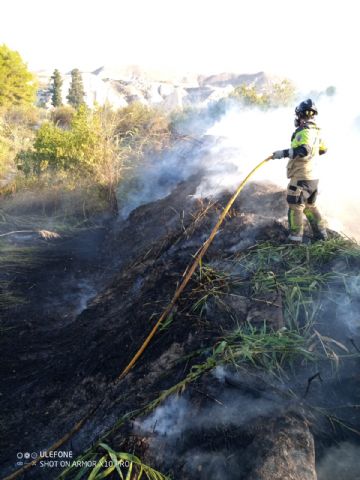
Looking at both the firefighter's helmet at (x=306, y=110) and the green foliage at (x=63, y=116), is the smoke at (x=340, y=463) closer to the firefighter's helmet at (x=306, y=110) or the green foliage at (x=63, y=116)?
the firefighter's helmet at (x=306, y=110)

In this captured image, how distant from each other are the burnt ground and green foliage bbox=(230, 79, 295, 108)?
20.6ft

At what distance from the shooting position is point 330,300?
10.1 ft

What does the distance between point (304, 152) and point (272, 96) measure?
8050 mm

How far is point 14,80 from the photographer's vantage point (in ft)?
68.7

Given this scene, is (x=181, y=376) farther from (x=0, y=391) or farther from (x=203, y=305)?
(x=0, y=391)

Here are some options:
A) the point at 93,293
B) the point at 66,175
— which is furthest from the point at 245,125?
the point at 93,293

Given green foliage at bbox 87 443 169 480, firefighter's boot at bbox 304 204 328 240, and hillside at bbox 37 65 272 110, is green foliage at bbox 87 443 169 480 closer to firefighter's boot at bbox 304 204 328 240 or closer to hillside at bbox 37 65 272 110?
firefighter's boot at bbox 304 204 328 240

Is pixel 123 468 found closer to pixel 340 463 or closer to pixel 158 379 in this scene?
pixel 158 379

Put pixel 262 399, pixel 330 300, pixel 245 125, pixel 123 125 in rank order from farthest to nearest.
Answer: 1. pixel 123 125
2. pixel 245 125
3. pixel 330 300
4. pixel 262 399

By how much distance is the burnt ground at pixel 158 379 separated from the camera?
2.12m

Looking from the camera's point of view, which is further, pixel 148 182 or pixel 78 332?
pixel 148 182

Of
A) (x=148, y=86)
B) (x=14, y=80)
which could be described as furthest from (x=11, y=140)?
(x=148, y=86)

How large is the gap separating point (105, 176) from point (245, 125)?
4470 mm

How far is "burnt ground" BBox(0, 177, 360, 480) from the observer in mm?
2125
